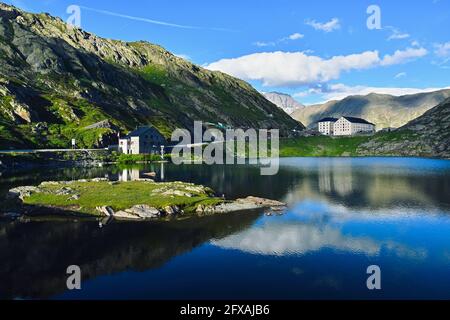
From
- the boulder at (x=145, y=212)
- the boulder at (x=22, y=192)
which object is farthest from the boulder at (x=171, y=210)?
the boulder at (x=22, y=192)

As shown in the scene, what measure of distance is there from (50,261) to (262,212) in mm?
43110

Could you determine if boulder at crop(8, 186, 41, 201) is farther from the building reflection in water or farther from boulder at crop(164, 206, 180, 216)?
the building reflection in water

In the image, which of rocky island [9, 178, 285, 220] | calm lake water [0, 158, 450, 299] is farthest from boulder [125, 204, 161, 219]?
calm lake water [0, 158, 450, 299]

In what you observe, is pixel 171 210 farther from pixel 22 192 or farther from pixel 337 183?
pixel 337 183

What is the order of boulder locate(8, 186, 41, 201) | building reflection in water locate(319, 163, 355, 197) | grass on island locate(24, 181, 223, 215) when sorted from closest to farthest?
grass on island locate(24, 181, 223, 215), boulder locate(8, 186, 41, 201), building reflection in water locate(319, 163, 355, 197)

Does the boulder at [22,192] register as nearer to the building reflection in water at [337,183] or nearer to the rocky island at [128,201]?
the rocky island at [128,201]

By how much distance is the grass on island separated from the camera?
7969cm

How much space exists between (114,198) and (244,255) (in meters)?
40.2

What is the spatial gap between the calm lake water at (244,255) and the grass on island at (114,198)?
8.89 metres

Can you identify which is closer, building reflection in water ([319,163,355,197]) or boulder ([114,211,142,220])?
boulder ([114,211,142,220])

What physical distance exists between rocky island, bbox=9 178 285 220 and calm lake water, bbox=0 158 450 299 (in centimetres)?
558

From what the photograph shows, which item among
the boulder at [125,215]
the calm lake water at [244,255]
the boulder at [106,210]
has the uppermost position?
the boulder at [106,210]

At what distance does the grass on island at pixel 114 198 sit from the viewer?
79.7 metres
